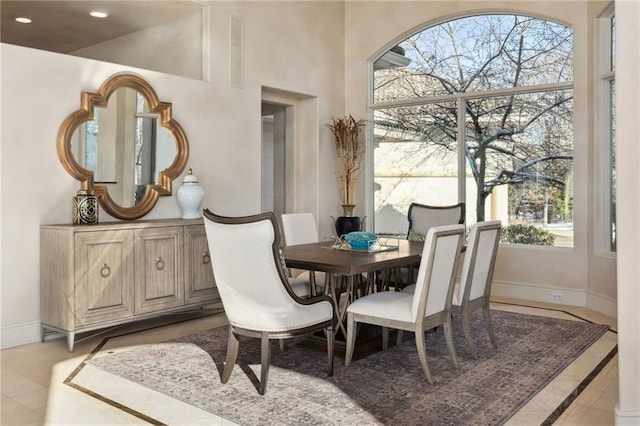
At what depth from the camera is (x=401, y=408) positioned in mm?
2949

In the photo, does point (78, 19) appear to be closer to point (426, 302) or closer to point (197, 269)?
point (197, 269)

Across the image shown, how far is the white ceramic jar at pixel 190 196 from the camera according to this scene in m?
5.21

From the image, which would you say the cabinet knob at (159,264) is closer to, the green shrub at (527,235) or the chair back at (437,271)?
the chair back at (437,271)

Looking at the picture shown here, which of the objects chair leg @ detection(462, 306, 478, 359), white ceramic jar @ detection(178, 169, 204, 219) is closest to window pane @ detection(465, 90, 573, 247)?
chair leg @ detection(462, 306, 478, 359)

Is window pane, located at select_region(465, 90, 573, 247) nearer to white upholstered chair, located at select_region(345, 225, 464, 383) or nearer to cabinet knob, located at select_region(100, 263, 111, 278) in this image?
white upholstered chair, located at select_region(345, 225, 464, 383)

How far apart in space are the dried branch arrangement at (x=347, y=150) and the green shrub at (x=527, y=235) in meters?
2.02

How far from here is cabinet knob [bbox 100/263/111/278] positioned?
4.21 metres

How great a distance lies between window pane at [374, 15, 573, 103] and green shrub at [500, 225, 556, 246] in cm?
161

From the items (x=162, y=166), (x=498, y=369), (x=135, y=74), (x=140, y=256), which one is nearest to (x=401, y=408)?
(x=498, y=369)

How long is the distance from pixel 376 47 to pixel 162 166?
350 centimetres

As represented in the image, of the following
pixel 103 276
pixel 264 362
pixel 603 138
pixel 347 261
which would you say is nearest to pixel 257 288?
pixel 264 362

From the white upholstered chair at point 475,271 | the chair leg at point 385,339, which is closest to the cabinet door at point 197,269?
the chair leg at point 385,339

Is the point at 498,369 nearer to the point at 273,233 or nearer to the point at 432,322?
the point at 432,322

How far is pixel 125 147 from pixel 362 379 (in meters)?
3.08
